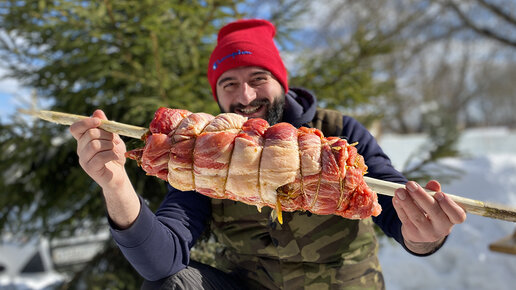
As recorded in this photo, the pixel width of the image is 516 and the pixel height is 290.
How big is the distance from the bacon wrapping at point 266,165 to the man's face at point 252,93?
59 cm

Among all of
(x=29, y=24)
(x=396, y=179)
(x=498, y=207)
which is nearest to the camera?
(x=498, y=207)

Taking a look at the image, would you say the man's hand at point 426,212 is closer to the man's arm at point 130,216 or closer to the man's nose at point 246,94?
the man's nose at point 246,94

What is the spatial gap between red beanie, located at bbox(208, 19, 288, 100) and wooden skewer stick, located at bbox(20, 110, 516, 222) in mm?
905

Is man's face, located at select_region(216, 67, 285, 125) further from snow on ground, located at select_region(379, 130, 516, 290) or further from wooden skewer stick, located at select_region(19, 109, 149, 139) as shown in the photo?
snow on ground, located at select_region(379, 130, 516, 290)

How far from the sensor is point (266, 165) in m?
1.44

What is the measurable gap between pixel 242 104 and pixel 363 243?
43.4 inches

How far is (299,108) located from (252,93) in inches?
13.6

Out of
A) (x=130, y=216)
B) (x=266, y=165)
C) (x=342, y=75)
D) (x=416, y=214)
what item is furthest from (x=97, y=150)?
(x=342, y=75)

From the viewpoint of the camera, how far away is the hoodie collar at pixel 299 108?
2221 millimetres

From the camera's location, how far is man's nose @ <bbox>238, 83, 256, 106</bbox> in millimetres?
2127

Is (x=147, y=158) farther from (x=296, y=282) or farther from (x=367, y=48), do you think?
→ (x=367, y=48)

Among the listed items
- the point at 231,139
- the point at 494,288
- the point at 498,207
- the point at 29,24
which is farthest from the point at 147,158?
the point at 494,288

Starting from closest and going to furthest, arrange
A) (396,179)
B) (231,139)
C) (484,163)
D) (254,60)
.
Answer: (231,139), (396,179), (254,60), (484,163)

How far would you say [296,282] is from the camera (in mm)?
2016
